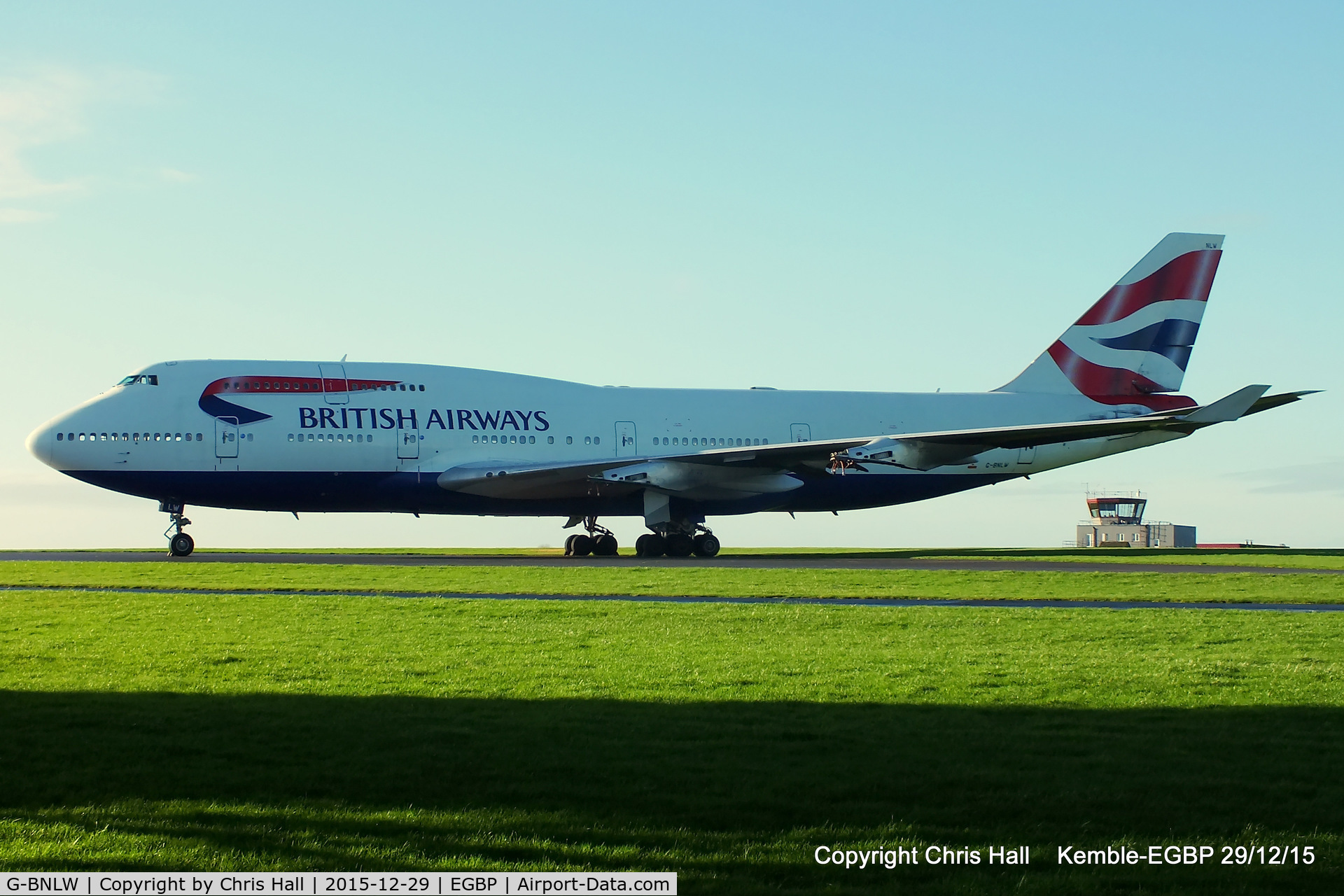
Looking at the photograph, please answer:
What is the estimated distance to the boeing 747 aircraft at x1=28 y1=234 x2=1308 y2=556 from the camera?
110 ft

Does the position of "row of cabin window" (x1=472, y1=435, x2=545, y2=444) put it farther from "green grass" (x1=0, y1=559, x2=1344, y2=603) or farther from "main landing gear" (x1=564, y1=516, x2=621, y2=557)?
"green grass" (x1=0, y1=559, x2=1344, y2=603)

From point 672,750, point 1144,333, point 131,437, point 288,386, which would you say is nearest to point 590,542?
point 288,386

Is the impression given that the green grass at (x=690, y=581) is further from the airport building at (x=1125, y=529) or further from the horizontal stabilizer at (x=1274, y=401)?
the airport building at (x=1125, y=529)

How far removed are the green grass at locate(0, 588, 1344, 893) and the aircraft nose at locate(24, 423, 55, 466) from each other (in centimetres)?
2054

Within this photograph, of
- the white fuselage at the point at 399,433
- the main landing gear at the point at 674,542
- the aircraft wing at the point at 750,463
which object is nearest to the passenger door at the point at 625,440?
the white fuselage at the point at 399,433

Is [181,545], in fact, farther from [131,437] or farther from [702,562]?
[702,562]

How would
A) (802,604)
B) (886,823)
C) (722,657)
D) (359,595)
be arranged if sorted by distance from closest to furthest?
(886,823), (722,657), (802,604), (359,595)

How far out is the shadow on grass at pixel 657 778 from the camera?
648cm

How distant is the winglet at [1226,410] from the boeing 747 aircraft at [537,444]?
2.5 inches

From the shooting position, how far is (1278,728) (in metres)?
9.69

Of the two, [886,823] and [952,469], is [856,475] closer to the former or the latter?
[952,469]

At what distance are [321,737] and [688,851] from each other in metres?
3.83

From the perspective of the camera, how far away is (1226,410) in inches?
1245

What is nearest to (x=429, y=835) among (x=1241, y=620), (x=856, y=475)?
(x=1241, y=620)
